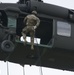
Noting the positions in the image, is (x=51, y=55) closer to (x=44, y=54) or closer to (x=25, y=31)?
(x=44, y=54)

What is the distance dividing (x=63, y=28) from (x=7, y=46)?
2938 mm

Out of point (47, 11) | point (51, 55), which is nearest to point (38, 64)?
point (51, 55)

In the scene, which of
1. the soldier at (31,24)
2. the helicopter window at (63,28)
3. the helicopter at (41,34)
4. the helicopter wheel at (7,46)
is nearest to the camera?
the helicopter wheel at (7,46)

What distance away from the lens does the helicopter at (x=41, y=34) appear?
784 inches

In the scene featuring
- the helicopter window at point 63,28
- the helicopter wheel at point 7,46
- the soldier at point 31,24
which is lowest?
the helicopter wheel at point 7,46

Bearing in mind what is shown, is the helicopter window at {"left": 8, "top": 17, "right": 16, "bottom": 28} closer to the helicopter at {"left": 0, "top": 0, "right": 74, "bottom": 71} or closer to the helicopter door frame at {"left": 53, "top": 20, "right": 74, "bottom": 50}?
the helicopter at {"left": 0, "top": 0, "right": 74, "bottom": 71}

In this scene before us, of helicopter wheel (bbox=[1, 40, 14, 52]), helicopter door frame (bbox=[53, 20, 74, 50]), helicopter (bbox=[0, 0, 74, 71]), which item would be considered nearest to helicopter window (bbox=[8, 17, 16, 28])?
helicopter (bbox=[0, 0, 74, 71])

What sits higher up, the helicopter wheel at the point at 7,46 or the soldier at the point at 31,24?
the soldier at the point at 31,24

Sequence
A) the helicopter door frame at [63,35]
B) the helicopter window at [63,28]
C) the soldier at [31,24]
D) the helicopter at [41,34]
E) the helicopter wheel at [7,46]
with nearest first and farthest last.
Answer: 1. the helicopter wheel at [7,46]
2. the helicopter at [41,34]
3. the soldier at [31,24]
4. the helicopter door frame at [63,35]
5. the helicopter window at [63,28]

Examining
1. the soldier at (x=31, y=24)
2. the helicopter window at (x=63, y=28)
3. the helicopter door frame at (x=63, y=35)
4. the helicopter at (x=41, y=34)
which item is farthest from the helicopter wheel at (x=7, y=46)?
the helicopter window at (x=63, y=28)

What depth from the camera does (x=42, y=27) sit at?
69.9 feet

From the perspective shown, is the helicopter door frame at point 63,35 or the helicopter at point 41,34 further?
the helicopter door frame at point 63,35

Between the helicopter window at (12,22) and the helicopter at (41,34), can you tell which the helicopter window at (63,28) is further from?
the helicopter window at (12,22)

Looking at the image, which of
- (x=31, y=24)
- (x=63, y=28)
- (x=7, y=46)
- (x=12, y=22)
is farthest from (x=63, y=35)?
(x=7, y=46)
